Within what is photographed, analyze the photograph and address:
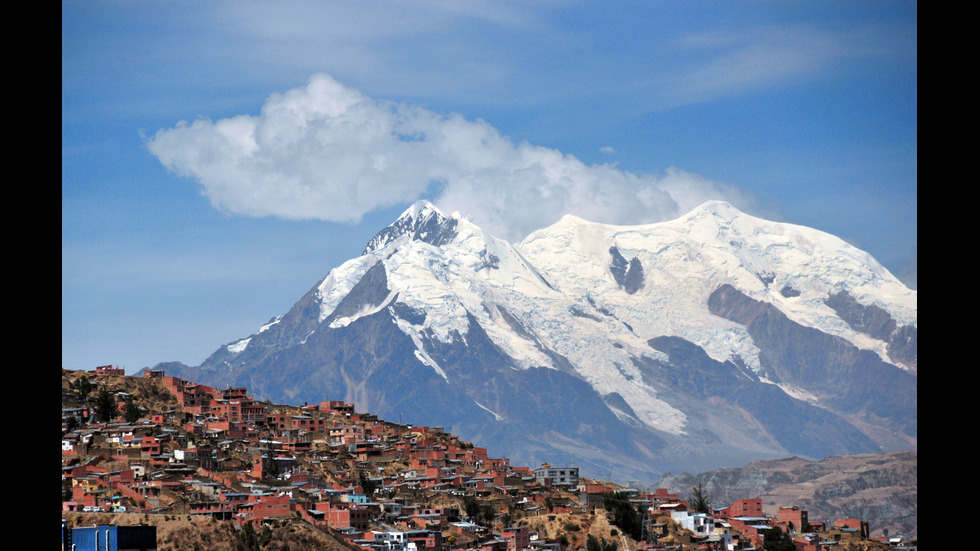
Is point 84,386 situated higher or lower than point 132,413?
higher

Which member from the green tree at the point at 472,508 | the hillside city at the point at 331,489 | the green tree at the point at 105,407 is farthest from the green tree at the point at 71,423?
the green tree at the point at 472,508

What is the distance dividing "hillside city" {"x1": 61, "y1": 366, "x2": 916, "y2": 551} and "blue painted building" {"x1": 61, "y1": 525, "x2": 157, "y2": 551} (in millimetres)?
24741

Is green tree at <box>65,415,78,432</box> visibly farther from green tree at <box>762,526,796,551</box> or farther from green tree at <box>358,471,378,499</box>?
green tree at <box>762,526,796,551</box>

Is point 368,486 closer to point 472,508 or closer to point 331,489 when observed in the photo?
point 331,489

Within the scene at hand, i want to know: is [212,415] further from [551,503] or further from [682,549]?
[682,549]

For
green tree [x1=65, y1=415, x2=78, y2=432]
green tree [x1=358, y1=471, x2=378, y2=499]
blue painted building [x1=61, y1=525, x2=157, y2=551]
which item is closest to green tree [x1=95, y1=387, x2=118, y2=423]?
green tree [x1=65, y1=415, x2=78, y2=432]

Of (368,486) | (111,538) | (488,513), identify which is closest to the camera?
(111,538)

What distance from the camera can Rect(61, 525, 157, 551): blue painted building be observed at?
48.8 ft

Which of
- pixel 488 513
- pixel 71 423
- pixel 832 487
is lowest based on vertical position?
pixel 488 513

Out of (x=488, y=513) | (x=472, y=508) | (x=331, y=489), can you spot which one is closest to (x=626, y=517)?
(x=488, y=513)

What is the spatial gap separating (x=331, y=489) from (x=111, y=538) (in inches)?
1790

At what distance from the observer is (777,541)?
59188mm

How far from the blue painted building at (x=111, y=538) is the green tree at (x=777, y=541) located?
44334 millimetres
